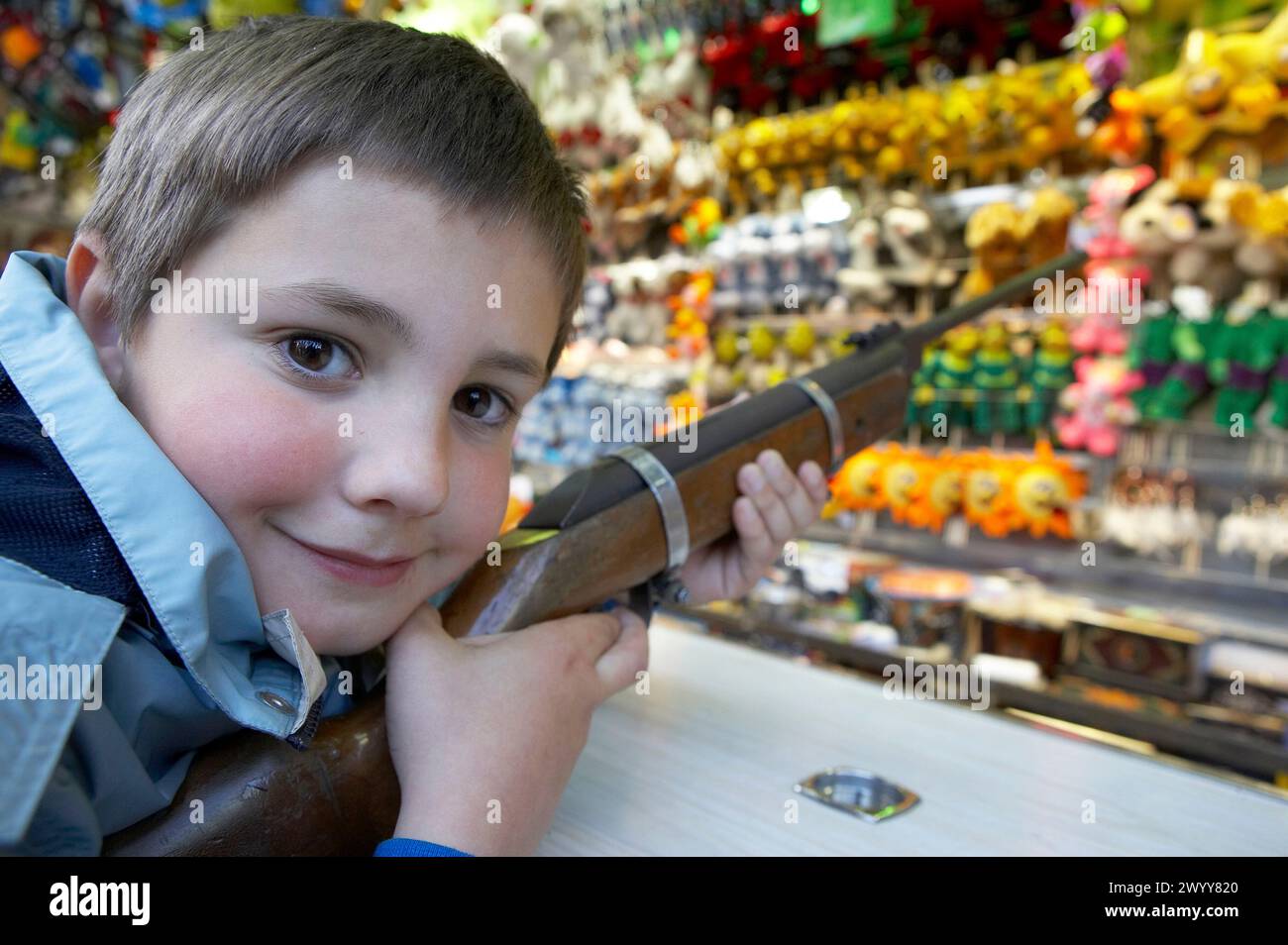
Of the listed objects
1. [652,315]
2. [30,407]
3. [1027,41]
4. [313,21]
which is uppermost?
[1027,41]

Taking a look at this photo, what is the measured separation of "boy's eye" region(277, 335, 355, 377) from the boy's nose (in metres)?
0.03

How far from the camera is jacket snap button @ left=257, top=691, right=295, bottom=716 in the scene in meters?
0.38

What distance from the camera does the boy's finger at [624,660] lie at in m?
0.54

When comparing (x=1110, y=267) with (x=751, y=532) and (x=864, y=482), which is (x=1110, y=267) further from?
(x=751, y=532)

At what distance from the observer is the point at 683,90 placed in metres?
2.41

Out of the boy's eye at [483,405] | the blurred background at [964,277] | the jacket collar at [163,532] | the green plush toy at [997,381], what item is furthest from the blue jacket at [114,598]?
the green plush toy at [997,381]

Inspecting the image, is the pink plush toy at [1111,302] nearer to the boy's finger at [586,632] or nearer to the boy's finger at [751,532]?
the boy's finger at [751,532]

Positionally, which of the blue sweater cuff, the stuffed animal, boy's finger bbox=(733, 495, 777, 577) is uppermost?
the stuffed animal

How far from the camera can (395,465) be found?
40 cm

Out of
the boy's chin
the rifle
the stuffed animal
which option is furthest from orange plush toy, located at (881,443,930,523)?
the boy's chin

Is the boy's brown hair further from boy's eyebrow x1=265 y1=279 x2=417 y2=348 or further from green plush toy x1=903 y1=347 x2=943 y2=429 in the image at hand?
green plush toy x1=903 y1=347 x2=943 y2=429

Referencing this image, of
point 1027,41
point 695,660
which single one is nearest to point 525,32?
point 1027,41
